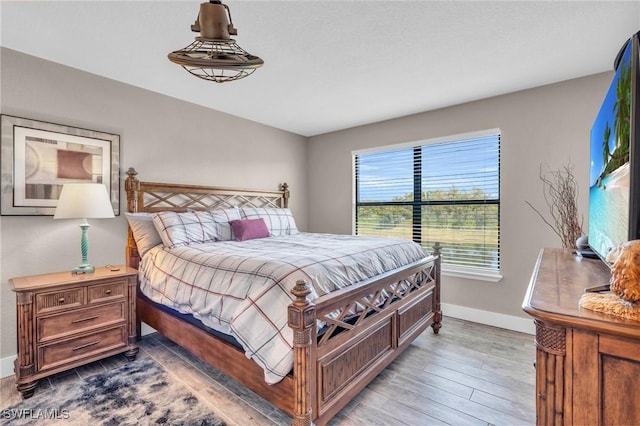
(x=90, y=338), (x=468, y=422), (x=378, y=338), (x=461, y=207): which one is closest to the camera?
(x=468, y=422)

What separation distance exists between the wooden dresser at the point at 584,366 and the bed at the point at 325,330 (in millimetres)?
922

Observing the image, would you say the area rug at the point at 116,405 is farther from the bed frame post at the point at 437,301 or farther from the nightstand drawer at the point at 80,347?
the bed frame post at the point at 437,301

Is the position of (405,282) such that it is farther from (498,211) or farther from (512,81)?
(512,81)

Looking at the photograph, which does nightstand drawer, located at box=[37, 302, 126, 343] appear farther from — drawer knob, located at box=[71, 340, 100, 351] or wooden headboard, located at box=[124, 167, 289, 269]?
wooden headboard, located at box=[124, 167, 289, 269]

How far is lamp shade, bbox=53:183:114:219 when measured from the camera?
2.28m

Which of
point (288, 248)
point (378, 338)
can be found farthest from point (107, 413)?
point (378, 338)

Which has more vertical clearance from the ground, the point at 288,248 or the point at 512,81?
the point at 512,81

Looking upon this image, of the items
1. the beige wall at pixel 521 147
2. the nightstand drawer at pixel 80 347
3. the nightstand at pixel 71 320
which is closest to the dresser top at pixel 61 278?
the nightstand at pixel 71 320

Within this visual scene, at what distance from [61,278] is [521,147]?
4288 millimetres

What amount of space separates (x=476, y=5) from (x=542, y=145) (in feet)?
6.08

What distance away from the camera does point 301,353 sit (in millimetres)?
1459

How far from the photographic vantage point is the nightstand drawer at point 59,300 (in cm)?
210

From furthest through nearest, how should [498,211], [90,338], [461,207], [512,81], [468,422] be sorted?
[461,207] < [498,211] < [512,81] < [90,338] < [468,422]

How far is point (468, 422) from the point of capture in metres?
1.77
